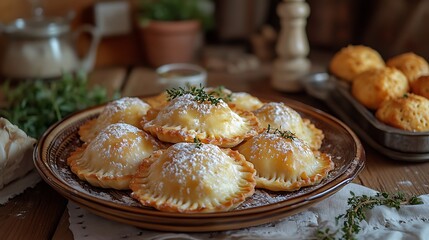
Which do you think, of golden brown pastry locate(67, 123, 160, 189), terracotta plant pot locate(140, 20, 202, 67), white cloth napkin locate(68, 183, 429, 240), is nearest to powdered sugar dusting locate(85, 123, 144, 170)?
golden brown pastry locate(67, 123, 160, 189)

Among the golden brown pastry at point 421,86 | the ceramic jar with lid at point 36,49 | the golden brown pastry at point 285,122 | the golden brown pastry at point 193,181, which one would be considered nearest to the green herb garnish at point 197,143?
the golden brown pastry at point 193,181

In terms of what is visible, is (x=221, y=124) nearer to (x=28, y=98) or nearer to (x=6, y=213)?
(x=6, y=213)

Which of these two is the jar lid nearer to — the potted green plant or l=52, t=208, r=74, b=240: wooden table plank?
the potted green plant

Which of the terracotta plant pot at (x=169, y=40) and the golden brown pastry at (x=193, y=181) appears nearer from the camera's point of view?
the golden brown pastry at (x=193, y=181)

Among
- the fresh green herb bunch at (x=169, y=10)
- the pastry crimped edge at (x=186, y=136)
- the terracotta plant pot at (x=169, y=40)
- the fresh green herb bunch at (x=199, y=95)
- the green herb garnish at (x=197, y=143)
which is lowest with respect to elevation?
the terracotta plant pot at (x=169, y=40)

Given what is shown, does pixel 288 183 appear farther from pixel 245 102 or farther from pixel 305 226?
pixel 245 102

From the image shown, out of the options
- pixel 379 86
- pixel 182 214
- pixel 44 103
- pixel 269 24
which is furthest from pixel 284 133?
pixel 269 24

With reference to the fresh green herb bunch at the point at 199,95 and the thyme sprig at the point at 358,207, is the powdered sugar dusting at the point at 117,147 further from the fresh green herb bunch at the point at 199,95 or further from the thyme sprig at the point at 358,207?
the thyme sprig at the point at 358,207
